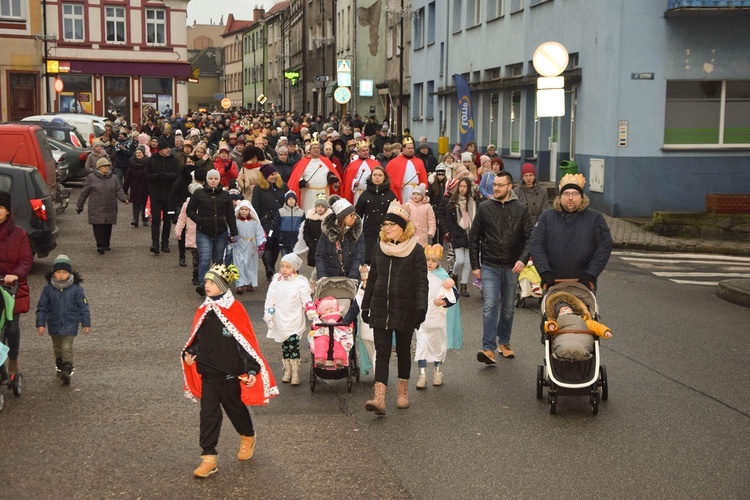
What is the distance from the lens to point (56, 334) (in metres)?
10.1

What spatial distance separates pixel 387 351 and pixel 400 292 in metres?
0.49

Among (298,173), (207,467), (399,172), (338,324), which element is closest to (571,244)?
(338,324)

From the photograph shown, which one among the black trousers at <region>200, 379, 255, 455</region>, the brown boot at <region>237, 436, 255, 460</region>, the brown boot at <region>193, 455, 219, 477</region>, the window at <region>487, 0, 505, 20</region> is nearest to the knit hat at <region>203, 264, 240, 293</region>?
the black trousers at <region>200, 379, 255, 455</region>

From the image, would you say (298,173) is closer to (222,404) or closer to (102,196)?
(102,196)

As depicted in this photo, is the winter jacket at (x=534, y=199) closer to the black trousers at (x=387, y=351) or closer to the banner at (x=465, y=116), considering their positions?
the black trousers at (x=387, y=351)

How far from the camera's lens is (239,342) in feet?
25.5

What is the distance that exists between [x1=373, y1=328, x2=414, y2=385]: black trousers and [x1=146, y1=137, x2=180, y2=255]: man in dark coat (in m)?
11.3

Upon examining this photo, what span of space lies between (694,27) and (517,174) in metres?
9.84

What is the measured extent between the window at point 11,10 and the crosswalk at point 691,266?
169 feet

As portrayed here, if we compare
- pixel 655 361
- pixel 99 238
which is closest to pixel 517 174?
pixel 99 238

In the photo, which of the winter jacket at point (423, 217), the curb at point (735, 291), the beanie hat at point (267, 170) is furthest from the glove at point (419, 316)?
the beanie hat at point (267, 170)

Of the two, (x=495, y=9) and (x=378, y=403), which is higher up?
(x=495, y=9)

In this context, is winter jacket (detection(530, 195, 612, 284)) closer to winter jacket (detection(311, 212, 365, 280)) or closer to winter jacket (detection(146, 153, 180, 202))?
winter jacket (detection(311, 212, 365, 280))

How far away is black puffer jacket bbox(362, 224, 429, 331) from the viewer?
9.17 metres
